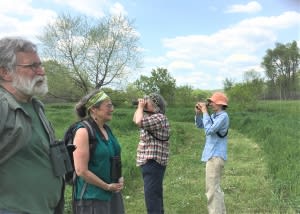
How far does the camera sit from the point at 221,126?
5816mm

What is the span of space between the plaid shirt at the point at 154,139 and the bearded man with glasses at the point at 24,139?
252cm

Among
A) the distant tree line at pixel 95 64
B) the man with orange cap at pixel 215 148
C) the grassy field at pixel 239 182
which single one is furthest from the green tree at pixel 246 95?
the man with orange cap at pixel 215 148

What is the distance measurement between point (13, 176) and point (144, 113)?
3.04 metres

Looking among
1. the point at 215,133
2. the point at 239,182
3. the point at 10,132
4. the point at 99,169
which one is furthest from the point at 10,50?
the point at 239,182

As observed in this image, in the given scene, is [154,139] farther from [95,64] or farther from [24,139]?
[95,64]

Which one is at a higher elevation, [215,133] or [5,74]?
[5,74]

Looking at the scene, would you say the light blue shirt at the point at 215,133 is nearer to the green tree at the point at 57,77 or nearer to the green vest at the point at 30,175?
the green vest at the point at 30,175

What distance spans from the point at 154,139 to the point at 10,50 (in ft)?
9.68

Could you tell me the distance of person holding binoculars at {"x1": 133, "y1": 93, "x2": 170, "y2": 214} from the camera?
5340mm

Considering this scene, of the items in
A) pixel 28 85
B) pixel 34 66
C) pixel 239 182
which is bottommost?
pixel 239 182

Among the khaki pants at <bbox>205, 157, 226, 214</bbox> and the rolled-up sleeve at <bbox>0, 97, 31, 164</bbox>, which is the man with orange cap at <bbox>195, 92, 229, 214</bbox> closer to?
the khaki pants at <bbox>205, 157, 226, 214</bbox>

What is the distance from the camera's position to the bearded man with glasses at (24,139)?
2.52 meters

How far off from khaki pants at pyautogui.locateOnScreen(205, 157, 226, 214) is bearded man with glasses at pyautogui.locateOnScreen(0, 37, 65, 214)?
323cm

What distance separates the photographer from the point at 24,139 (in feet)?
8.34
